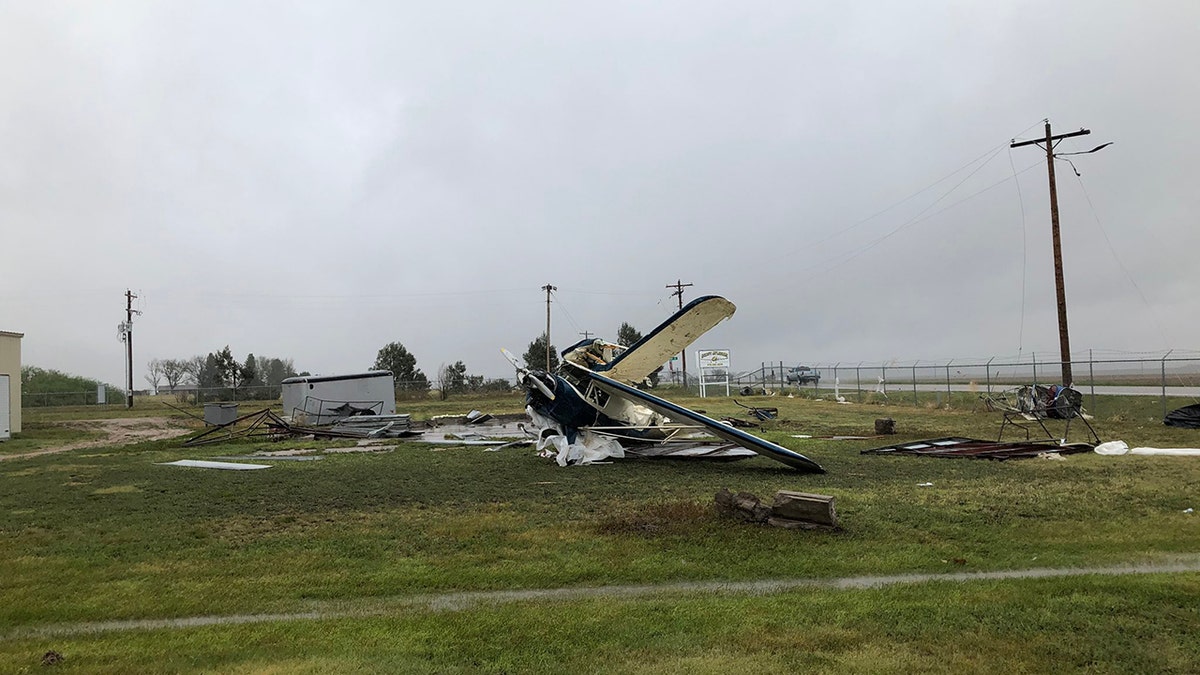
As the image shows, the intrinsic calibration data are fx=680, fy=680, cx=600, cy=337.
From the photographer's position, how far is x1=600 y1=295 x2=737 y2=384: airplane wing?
15344mm

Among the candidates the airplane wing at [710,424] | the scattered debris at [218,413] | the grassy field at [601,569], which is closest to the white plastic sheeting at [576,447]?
the airplane wing at [710,424]

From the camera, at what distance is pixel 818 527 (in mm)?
7504

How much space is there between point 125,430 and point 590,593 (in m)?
32.3

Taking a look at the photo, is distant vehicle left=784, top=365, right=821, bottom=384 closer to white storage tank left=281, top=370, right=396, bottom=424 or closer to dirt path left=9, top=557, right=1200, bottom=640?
white storage tank left=281, top=370, right=396, bottom=424

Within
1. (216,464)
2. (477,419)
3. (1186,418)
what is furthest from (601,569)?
(477,419)

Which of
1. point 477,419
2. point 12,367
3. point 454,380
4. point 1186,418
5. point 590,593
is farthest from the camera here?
point 454,380

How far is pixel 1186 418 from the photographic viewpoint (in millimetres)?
18469

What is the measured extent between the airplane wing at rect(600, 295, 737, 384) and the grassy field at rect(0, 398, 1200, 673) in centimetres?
415

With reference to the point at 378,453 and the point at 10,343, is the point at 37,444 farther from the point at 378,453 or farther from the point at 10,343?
the point at 378,453

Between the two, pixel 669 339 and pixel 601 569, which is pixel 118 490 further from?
pixel 669 339

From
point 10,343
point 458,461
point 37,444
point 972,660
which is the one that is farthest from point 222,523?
point 10,343

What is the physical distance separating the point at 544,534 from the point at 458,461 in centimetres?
845

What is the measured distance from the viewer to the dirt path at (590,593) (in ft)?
17.1

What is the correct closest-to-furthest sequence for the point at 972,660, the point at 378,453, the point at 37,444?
1. the point at 972,660
2. the point at 378,453
3. the point at 37,444
